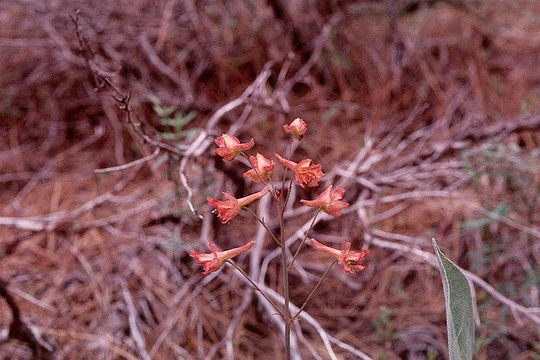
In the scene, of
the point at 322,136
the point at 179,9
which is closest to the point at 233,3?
the point at 179,9

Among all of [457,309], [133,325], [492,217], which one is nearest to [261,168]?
[457,309]

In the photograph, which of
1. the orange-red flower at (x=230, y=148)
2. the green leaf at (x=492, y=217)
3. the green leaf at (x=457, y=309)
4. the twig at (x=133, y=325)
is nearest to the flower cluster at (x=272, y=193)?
the orange-red flower at (x=230, y=148)

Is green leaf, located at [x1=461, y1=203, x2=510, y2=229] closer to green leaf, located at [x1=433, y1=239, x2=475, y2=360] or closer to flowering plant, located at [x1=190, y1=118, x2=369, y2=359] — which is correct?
green leaf, located at [x1=433, y1=239, x2=475, y2=360]

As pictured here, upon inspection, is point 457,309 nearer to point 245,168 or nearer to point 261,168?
point 261,168

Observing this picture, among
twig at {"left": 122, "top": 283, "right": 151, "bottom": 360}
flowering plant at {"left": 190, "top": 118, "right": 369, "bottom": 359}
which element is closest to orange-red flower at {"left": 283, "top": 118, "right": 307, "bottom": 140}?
flowering plant at {"left": 190, "top": 118, "right": 369, "bottom": 359}

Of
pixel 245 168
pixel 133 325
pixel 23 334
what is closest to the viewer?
pixel 23 334

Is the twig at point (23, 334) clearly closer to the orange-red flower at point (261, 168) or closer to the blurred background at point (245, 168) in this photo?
the blurred background at point (245, 168)
